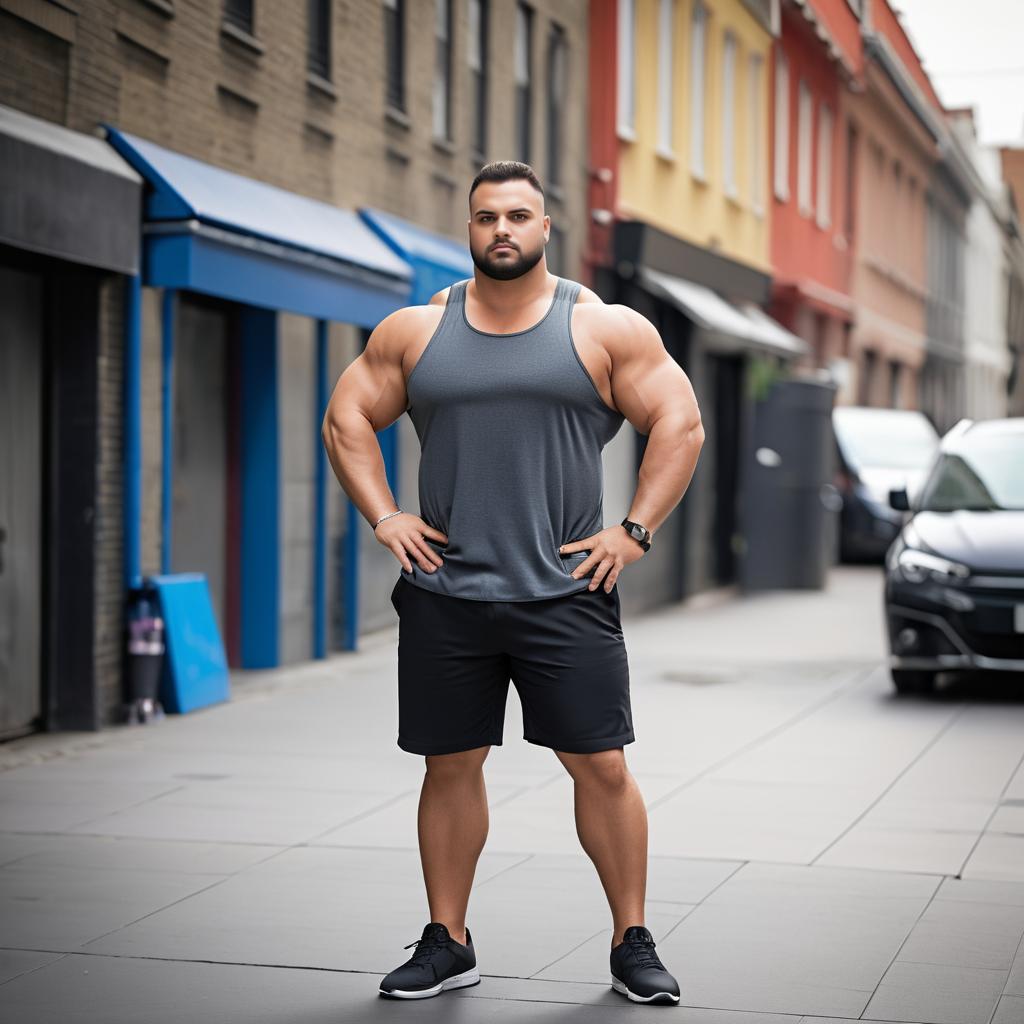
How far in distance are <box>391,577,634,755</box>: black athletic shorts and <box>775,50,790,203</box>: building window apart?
2334cm

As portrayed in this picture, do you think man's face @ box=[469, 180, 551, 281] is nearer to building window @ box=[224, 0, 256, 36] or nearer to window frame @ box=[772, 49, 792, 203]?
building window @ box=[224, 0, 256, 36]

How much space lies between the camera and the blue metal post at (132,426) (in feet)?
35.6

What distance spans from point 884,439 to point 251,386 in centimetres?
1512

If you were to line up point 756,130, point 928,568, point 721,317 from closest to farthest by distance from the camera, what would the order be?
1. point 928,568
2. point 721,317
3. point 756,130

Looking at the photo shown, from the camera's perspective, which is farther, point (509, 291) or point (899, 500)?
point (899, 500)

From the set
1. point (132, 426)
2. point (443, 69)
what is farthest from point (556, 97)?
point (132, 426)

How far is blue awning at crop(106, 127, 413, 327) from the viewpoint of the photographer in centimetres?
1083

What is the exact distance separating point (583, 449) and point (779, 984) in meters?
1.44

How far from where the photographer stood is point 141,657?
10844 millimetres

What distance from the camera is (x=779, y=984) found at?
5.45 metres

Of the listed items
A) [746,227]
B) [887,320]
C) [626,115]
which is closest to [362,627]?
[626,115]

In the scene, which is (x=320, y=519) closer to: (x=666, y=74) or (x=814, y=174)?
(x=666, y=74)

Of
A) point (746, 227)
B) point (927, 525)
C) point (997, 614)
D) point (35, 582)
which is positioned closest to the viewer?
point (35, 582)

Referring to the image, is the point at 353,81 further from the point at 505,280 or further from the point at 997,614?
the point at 505,280
